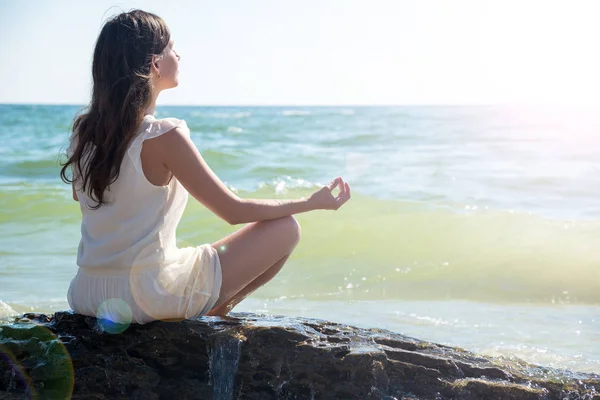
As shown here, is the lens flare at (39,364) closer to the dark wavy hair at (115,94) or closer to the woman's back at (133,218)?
the woman's back at (133,218)

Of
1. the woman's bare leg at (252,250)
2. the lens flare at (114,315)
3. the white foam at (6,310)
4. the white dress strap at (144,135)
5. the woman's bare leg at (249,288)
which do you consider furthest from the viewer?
the white foam at (6,310)

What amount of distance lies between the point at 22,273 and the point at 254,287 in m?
4.54

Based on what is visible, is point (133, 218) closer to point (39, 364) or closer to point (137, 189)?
point (137, 189)

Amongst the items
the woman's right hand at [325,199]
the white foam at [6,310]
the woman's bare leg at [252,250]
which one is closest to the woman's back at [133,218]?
the woman's bare leg at [252,250]

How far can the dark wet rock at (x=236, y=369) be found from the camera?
2969mm

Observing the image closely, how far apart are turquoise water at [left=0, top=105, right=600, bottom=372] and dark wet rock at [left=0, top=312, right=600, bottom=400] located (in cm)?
92

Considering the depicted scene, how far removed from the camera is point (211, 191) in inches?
120

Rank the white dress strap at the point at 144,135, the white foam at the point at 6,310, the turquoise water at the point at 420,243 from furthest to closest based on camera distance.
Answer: the turquoise water at the point at 420,243 → the white foam at the point at 6,310 → the white dress strap at the point at 144,135

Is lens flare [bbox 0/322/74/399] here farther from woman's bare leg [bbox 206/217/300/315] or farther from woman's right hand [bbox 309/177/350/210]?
woman's right hand [bbox 309/177/350/210]

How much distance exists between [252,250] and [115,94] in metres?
0.88

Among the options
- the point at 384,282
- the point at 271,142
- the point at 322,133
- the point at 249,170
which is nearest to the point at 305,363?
the point at 384,282

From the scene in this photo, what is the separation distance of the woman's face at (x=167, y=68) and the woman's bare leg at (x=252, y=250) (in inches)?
27.7

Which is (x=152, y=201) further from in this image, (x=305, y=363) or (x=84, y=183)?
(x=305, y=363)

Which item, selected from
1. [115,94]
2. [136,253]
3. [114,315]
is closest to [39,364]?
[114,315]
